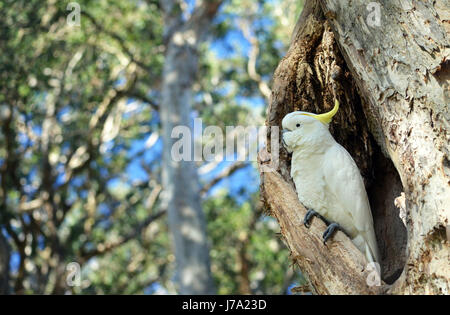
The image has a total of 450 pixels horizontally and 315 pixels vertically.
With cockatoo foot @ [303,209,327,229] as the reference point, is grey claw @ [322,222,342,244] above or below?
below

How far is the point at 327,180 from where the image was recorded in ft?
7.30

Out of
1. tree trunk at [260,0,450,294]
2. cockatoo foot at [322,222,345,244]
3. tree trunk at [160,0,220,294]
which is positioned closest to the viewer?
tree trunk at [260,0,450,294]

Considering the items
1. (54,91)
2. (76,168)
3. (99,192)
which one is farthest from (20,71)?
(99,192)

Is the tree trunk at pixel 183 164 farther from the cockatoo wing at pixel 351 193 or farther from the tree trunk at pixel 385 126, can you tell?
the cockatoo wing at pixel 351 193

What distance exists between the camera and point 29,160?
7.50 meters

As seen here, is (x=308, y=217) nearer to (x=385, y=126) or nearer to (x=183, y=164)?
(x=385, y=126)

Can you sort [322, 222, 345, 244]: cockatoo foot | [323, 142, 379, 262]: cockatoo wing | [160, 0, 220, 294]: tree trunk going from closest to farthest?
1. [322, 222, 345, 244]: cockatoo foot
2. [323, 142, 379, 262]: cockatoo wing
3. [160, 0, 220, 294]: tree trunk

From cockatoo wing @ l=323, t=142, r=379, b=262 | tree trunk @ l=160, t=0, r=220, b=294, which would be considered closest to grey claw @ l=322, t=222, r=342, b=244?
cockatoo wing @ l=323, t=142, r=379, b=262

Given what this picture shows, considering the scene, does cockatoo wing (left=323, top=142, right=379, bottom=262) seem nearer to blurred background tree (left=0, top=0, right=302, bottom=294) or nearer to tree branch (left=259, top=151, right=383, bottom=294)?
tree branch (left=259, top=151, right=383, bottom=294)

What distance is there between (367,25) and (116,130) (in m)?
6.07

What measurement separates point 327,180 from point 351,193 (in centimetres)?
12

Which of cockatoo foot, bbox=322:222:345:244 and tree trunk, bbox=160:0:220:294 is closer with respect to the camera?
cockatoo foot, bbox=322:222:345:244

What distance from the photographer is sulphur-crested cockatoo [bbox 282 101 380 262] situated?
218cm
